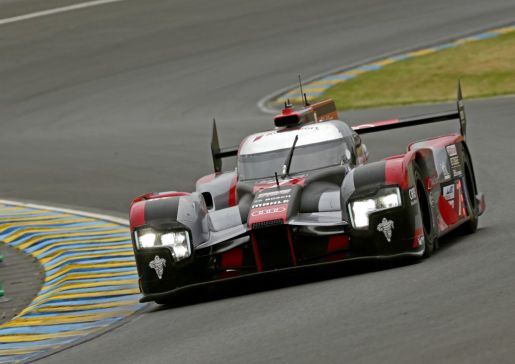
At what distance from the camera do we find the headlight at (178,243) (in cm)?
1033

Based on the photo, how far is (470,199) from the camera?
12109mm

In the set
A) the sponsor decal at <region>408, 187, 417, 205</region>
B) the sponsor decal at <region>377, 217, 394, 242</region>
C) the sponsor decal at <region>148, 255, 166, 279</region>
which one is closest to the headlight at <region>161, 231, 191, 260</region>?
the sponsor decal at <region>148, 255, 166, 279</region>

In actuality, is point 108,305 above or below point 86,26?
below

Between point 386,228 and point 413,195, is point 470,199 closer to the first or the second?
point 413,195

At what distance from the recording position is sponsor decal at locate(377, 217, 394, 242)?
9.94 metres

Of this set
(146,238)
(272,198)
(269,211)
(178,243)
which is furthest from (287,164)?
(146,238)

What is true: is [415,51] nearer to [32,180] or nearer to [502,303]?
[32,180]

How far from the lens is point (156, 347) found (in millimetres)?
8414

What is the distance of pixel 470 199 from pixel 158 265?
3440 millimetres

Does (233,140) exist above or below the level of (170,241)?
below

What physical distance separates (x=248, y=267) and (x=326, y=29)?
22.0 meters

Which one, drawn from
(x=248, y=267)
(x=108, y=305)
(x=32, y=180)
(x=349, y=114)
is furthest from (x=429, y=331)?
(x=349, y=114)

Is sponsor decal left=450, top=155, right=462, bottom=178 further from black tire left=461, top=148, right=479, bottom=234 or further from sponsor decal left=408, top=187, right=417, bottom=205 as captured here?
sponsor decal left=408, top=187, right=417, bottom=205

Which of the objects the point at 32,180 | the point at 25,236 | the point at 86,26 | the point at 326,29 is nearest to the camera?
the point at 25,236
